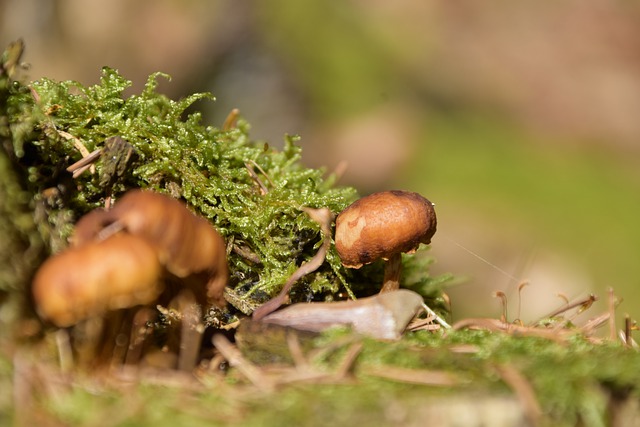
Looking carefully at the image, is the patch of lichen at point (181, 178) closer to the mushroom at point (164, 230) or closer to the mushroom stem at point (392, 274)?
the mushroom stem at point (392, 274)

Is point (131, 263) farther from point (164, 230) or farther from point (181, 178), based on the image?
point (181, 178)

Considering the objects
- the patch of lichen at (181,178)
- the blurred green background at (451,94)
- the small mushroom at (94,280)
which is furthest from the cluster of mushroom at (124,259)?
the blurred green background at (451,94)

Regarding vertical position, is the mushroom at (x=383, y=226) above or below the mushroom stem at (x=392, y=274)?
above

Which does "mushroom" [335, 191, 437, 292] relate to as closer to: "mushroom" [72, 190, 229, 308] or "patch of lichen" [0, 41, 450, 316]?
"patch of lichen" [0, 41, 450, 316]

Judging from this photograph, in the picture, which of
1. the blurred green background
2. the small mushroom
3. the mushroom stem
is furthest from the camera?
the blurred green background

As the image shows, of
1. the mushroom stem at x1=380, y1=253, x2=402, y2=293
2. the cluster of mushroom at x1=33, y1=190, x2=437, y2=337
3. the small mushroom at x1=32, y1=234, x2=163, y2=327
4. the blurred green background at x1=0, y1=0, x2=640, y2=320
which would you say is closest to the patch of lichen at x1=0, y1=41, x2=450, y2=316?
the mushroom stem at x1=380, y1=253, x2=402, y2=293

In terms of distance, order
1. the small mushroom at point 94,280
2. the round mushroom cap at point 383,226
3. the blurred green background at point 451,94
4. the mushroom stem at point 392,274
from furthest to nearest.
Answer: the blurred green background at point 451,94, the mushroom stem at point 392,274, the round mushroom cap at point 383,226, the small mushroom at point 94,280
